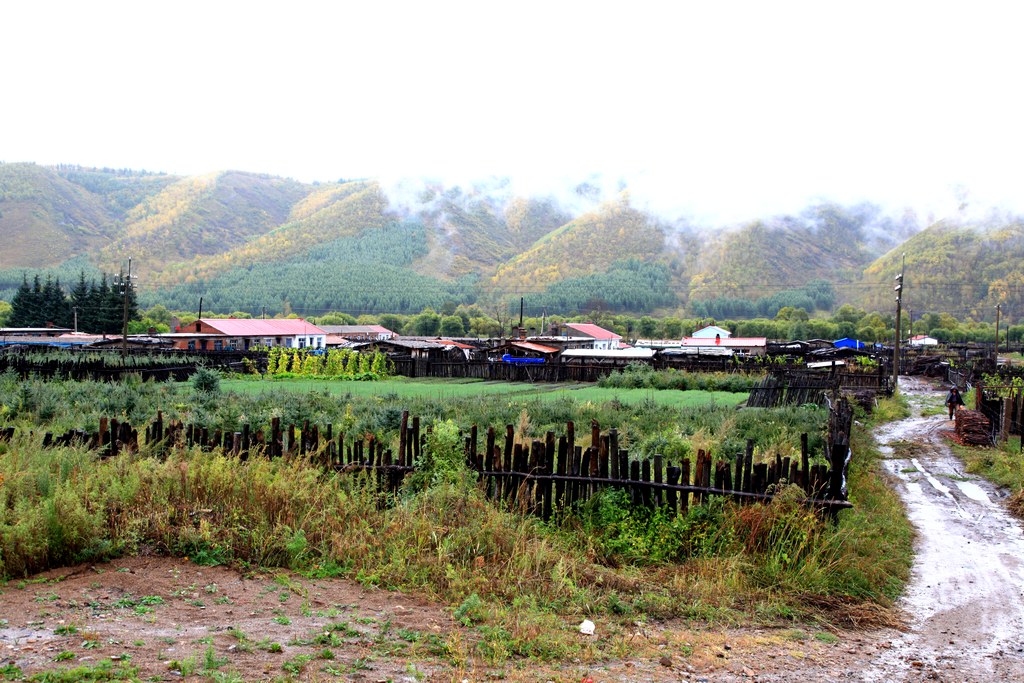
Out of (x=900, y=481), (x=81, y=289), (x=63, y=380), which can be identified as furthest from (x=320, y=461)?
(x=81, y=289)

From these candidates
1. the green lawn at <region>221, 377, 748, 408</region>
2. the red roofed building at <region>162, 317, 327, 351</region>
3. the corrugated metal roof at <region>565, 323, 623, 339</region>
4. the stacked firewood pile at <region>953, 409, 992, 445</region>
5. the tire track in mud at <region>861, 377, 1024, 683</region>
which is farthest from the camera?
the corrugated metal roof at <region>565, 323, 623, 339</region>

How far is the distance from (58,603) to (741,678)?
5170mm

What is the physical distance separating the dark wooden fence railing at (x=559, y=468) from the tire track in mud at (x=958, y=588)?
55.2 inches

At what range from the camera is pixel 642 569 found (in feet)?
28.5

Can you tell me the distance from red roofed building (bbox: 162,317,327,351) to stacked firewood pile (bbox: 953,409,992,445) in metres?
65.6

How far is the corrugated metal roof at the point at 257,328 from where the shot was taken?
81688 mm

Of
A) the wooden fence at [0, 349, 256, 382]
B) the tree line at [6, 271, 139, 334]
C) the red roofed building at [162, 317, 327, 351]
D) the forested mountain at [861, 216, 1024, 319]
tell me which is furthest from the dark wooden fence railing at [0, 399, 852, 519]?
the forested mountain at [861, 216, 1024, 319]

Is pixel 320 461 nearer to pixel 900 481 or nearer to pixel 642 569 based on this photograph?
pixel 642 569

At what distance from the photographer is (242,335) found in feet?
269

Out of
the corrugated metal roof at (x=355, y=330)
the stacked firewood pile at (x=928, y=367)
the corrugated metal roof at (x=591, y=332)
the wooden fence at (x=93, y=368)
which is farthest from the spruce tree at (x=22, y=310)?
A: the stacked firewood pile at (x=928, y=367)

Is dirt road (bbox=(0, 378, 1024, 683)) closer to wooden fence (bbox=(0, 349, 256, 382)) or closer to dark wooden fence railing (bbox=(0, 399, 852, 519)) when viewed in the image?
dark wooden fence railing (bbox=(0, 399, 852, 519))

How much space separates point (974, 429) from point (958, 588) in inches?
515

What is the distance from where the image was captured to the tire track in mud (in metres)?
6.53

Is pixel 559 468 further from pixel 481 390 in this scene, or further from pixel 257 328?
A: pixel 257 328
